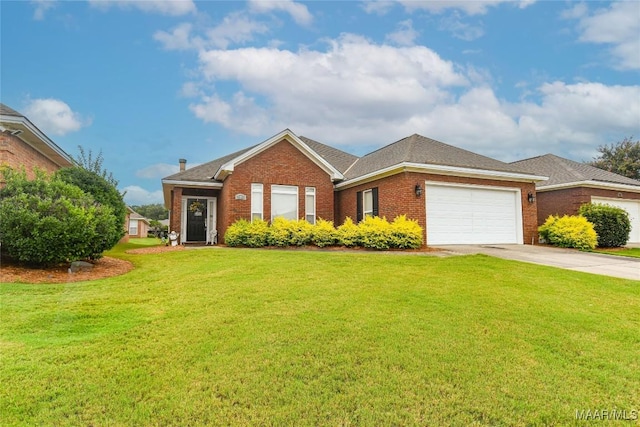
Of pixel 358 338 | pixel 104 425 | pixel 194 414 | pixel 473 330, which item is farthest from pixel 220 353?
pixel 473 330

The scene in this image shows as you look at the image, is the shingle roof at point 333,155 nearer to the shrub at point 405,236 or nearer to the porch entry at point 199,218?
the porch entry at point 199,218

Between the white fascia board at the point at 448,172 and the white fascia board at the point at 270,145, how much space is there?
1.38m

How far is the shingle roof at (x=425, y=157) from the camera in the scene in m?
14.5

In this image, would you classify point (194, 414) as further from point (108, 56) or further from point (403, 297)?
point (108, 56)

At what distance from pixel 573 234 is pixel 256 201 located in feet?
44.1

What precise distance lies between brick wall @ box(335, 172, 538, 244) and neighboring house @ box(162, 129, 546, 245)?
39mm

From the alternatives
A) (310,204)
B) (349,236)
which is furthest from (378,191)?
(310,204)

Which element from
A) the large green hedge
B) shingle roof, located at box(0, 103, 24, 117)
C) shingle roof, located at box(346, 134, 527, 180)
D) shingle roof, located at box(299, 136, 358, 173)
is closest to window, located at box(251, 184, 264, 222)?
the large green hedge

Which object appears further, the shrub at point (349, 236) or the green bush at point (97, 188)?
the shrub at point (349, 236)

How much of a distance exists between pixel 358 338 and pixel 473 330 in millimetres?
1483

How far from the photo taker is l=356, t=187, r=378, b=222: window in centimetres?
1555

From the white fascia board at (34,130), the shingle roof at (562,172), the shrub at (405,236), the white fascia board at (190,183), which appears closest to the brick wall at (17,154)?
the white fascia board at (34,130)

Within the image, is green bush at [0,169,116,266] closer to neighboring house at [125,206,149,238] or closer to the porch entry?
the porch entry

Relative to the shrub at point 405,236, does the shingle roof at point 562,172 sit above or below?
above
